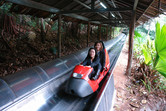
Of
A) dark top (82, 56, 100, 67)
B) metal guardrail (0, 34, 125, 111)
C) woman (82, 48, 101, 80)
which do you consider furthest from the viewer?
dark top (82, 56, 100, 67)

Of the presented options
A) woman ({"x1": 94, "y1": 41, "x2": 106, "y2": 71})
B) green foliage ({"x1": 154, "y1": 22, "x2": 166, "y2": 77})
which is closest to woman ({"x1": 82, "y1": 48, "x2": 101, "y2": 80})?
woman ({"x1": 94, "y1": 41, "x2": 106, "y2": 71})

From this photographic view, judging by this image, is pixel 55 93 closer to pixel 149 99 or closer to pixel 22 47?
pixel 149 99

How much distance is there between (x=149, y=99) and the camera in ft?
10.2

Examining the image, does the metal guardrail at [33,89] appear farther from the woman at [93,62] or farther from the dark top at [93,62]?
the dark top at [93,62]

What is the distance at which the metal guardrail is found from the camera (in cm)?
196

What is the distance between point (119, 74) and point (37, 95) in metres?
3.21

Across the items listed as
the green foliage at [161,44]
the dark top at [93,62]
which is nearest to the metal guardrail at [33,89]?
the dark top at [93,62]

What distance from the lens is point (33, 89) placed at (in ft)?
7.80

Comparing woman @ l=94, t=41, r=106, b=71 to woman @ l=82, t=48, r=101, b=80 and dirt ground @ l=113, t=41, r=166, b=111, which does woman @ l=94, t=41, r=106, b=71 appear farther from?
dirt ground @ l=113, t=41, r=166, b=111

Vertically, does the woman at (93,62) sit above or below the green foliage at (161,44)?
below

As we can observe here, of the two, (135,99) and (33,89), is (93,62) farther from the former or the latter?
(135,99)

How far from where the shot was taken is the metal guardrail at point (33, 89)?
1956 millimetres

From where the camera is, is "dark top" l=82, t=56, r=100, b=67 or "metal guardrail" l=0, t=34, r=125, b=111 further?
"dark top" l=82, t=56, r=100, b=67

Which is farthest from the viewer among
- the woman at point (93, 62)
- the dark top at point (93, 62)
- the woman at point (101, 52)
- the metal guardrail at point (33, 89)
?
the woman at point (101, 52)
